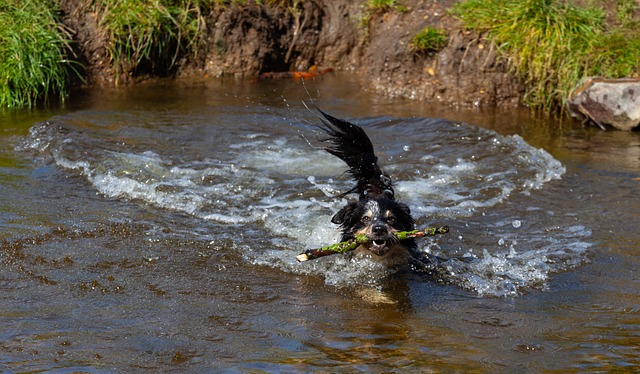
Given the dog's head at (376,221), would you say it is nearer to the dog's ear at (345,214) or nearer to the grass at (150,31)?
the dog's ear at (345,214)

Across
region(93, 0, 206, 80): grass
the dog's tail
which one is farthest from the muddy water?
region(93, 0, 206, 80): grass

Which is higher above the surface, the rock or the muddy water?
the rock

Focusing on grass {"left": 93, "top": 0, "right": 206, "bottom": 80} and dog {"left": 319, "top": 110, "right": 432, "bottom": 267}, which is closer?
dog {"left": 319, "top": 110, "right": 432, "bottom": 267}

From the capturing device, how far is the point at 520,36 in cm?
949

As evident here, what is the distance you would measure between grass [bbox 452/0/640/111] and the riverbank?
0.01m

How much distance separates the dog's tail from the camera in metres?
5.87

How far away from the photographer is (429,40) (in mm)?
10055

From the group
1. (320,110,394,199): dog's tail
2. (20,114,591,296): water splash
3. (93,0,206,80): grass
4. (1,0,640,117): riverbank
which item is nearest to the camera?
(20,114,591,296): water splash

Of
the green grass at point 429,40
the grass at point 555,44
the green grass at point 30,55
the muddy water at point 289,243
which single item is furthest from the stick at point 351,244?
the green grass at point 30,55

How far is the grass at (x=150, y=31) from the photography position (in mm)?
10242

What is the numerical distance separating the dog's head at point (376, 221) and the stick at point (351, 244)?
0.06 m

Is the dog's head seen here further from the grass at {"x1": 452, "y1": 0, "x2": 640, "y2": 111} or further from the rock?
the grass at {"x1": 452, "y1": 0, "x2": 640, "y2": 111}

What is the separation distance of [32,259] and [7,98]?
4377mm

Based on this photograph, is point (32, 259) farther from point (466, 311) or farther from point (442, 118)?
point (442, 118)
